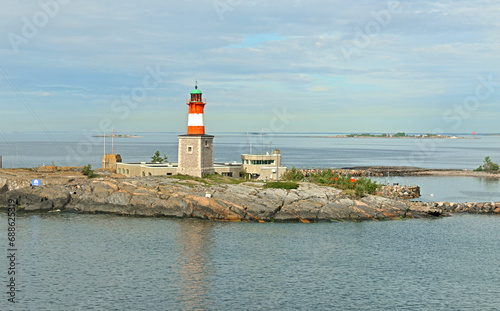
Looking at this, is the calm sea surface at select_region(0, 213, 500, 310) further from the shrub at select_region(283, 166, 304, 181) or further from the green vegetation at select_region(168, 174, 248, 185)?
the shrub at select_region(283, 166, 304, 181)

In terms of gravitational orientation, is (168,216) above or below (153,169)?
below

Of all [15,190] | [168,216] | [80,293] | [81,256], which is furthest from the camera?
[15,190]

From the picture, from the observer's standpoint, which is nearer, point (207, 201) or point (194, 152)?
point (207, 201)

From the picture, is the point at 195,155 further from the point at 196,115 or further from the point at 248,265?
the point at 248,265

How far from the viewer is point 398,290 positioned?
3762cm

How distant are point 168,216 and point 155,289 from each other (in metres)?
27.3

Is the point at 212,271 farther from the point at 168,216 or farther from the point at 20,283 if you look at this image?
the point at 168,216

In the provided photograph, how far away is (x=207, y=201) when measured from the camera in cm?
6419

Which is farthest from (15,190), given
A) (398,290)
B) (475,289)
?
(475,289)

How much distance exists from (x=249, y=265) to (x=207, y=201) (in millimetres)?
21823

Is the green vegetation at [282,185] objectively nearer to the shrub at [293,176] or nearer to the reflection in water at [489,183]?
the shrub at [293,176]

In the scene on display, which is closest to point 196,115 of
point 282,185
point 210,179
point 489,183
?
point 210,179

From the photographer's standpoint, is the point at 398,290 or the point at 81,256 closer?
the point at 398,290

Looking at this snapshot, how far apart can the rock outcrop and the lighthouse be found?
5.33 meters
